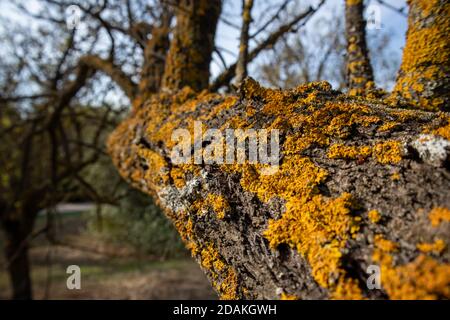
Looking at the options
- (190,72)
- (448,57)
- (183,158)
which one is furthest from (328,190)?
(190,72)

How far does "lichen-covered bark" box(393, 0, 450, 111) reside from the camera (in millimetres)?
1407

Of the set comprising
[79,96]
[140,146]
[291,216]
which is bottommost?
[291,216]

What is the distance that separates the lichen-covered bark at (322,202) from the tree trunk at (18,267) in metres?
5.02

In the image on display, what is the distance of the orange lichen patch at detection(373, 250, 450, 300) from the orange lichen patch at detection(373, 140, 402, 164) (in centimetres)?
34

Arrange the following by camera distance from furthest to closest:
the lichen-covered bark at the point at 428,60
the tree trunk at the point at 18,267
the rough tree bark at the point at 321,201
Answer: the tree trunk at the point at 18,267 → the lichen-covered bark at the point at 428,60 → the rough tree bark at the point at 321,201

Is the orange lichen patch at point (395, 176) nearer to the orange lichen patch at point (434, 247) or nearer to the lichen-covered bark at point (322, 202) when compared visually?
the lichen-covered bark at point (322, 202)

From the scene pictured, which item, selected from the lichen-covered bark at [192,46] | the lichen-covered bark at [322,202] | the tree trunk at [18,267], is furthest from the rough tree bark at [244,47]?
the tree trunk at [18,267]

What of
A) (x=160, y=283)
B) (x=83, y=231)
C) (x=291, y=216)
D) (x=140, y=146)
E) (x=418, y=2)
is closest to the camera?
(x=291, y=216)

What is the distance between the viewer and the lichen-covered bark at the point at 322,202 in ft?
2.52

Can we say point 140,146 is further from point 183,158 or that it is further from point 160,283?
point 160,283

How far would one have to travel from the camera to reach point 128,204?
8836 millimetres

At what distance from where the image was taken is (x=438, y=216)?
0.76 m
